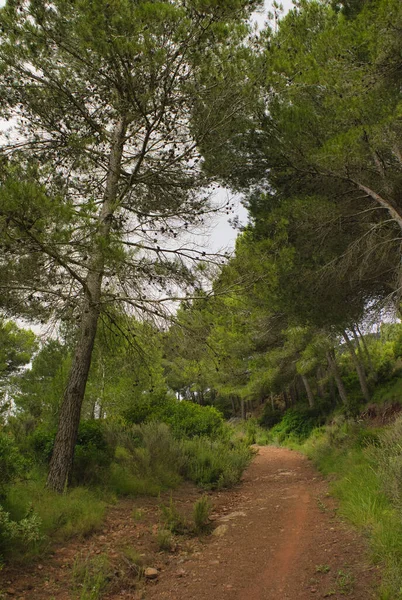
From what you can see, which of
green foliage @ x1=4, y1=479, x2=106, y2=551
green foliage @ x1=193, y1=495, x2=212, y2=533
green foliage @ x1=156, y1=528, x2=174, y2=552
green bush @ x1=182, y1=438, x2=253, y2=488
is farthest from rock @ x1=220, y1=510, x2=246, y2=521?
green foliage @ x1=4, y1=479, x2=106, y2=551

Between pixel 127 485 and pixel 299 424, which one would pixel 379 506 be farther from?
pixel 299 424

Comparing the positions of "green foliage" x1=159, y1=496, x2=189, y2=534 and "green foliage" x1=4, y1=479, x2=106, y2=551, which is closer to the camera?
"green foliage" x1=4, y1=479, x2=106, y2=551

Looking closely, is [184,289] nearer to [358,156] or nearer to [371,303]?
[358,156]

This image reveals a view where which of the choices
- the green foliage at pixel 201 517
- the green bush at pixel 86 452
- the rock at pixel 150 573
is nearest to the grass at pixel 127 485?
the green foliage at pixel 201 517

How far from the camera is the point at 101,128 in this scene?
6566 mm

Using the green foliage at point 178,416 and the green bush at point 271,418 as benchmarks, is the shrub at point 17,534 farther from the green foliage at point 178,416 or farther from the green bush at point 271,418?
the green bush at point 271,418

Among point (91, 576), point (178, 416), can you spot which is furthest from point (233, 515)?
point (178, 416)

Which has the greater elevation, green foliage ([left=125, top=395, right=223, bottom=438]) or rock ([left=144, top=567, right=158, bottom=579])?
green foliage ([left=125, top=395, right=223, bottom=438])

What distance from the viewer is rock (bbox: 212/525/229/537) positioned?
16.7ft

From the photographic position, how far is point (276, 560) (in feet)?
13.4

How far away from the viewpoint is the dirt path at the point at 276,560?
3.38 meters

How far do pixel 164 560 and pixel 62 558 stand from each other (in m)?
1.10

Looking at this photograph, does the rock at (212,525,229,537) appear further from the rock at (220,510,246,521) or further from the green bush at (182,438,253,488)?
the green bush at (182,438,253,488)

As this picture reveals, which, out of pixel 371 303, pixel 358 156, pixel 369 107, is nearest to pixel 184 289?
pixel 358 156
